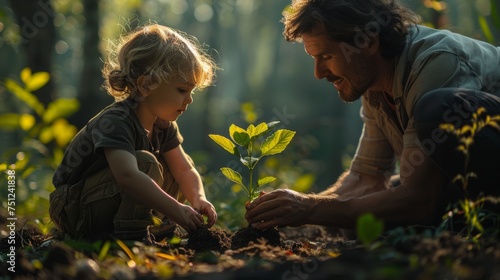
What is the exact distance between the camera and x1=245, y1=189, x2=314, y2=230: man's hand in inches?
122

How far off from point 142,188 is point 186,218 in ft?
0.89

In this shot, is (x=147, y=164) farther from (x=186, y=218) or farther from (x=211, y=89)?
(x=211, y=89)

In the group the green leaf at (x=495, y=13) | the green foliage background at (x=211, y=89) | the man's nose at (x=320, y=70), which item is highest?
the green leaf at (x=495, y=13)

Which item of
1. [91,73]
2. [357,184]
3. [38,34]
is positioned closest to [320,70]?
[357,184]

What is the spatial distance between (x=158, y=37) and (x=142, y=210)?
3.49 ft

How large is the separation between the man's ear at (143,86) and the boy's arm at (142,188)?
49 centimetres

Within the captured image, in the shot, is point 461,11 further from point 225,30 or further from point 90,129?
point 90,129

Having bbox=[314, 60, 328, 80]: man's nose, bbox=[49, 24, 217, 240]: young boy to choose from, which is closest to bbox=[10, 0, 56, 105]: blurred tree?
bbox=[49, 24, 217, 240]: young boy

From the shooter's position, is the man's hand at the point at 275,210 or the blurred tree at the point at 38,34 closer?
the man's hand at the point at 275,210

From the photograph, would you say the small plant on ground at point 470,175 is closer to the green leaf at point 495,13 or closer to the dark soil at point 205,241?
the green leaf at point 495,13

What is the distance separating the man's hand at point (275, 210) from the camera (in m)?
3.11

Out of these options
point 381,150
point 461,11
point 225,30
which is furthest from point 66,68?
point 381,150

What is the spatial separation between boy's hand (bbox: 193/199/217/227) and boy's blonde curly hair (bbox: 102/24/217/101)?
69 centimetres

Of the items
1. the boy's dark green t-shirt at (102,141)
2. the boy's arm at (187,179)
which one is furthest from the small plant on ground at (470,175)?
the boy's dark green t-shirt at (102,141)
